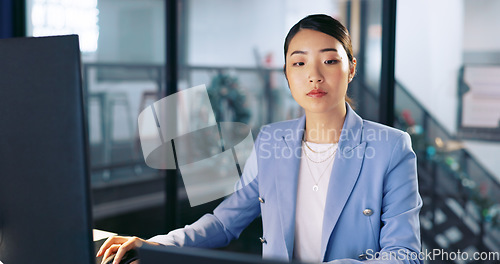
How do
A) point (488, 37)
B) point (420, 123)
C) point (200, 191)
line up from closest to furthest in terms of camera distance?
point (488, 37)
point (420, 123)
point (200, 191)

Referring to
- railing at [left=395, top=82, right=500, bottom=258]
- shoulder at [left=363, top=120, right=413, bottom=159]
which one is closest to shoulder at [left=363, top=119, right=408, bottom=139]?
shoulder at [left=363, top=120, right=413, bottom=159]

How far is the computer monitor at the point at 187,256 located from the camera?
1.65 feet

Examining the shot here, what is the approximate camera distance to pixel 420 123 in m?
2.42

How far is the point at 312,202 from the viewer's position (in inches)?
55.6

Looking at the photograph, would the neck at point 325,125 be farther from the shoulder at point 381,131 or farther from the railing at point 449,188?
the railing at point 449,188

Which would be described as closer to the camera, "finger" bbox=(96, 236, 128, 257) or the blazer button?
"finger" bbox=(96, 236, 128, 257)

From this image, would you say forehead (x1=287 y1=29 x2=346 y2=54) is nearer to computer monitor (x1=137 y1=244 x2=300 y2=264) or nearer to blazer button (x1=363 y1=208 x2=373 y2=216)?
blazer button (x1=363 y1=208 x2=373 y2=216)

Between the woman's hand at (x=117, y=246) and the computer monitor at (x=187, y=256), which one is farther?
the woman's hand at (x=117, y=246)

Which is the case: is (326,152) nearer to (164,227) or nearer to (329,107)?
(329,107)

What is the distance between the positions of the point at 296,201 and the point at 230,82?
6.51 feet

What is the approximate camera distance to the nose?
4.35 feet

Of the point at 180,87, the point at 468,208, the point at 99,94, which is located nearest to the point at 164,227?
the point at 180,87

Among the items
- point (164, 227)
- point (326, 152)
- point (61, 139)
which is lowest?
point (164, 227)

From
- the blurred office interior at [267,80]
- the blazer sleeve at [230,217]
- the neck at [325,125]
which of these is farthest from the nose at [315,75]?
the blurred office interior at [267,80]
